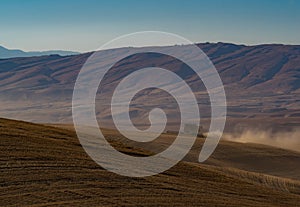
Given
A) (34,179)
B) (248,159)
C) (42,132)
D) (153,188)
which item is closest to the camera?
(34,179)

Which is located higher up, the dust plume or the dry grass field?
the dry grass field

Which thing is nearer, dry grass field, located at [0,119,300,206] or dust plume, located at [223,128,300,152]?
dry grass field, located at [0,119,300,206]

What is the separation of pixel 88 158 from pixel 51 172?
9.60 feet

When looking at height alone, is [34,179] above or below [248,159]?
above

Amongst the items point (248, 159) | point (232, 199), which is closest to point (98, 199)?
point (232, 199)

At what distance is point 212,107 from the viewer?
193 metres

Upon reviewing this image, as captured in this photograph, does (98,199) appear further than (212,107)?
No

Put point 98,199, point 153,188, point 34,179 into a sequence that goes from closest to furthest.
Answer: point 98,199 < point 34,179 < point 153,188

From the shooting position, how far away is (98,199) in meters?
13.0

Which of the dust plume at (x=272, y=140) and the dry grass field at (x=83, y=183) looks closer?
the dry grass field at (x=83, y=183)

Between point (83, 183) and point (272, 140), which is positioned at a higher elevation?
point (83, 183)

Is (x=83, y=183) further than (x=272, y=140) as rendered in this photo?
No

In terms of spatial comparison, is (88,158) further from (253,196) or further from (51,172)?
(253,196)

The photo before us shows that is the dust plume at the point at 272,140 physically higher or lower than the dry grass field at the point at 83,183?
lower
